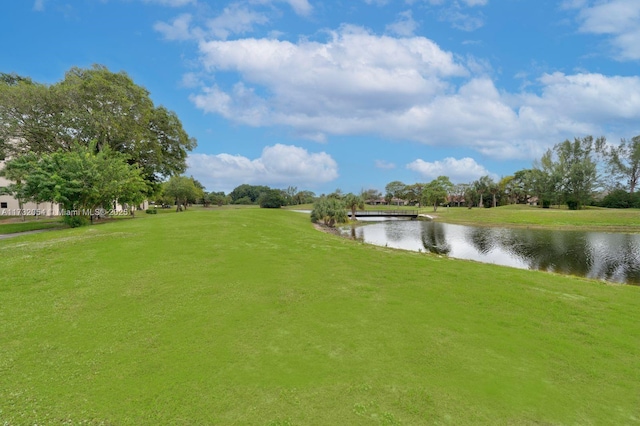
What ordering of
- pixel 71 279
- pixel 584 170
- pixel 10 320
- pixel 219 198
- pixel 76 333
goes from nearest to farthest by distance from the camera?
pixel 76 333 → pixel 10 320 → pixel 71 279 → pixel 584 170 → pixel 219 198

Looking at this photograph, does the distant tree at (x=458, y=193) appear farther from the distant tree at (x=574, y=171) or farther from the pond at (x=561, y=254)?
the pond at (x=561, y=254)

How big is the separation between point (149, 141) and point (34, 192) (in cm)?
1321

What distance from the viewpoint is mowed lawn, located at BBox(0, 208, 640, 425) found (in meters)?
4.25

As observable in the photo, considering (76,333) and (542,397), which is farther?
(76,333)

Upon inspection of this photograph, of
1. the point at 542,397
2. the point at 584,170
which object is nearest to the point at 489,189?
the point at 584,170

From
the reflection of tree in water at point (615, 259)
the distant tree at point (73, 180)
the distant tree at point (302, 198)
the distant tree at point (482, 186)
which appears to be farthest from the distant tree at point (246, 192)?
the reflection of tree in water at point (615, 259)

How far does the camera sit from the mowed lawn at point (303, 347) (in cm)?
425

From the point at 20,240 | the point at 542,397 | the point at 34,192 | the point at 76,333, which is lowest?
the point at 542,397

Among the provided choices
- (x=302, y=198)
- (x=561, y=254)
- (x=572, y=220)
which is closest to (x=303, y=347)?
(x=561, y=254)

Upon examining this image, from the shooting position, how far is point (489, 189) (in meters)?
95.2

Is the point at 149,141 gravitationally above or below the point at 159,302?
above

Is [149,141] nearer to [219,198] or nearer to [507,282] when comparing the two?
[507,282]

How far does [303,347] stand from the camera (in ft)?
19.2

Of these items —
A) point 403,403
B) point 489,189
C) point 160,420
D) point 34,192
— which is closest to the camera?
point 160,420
